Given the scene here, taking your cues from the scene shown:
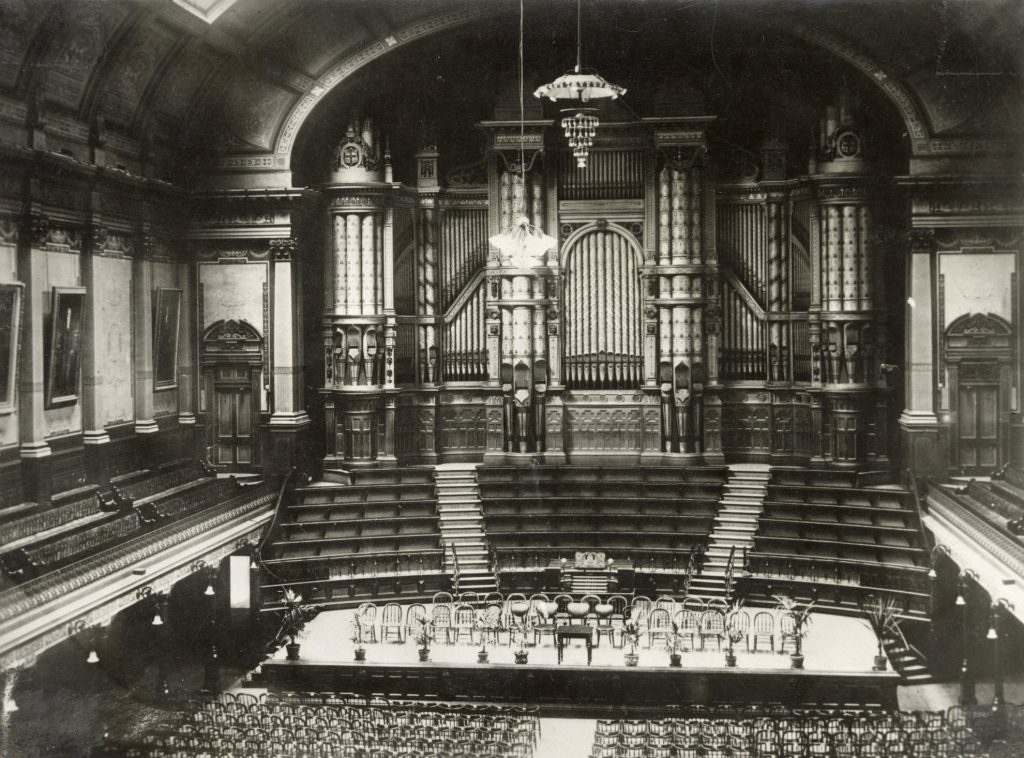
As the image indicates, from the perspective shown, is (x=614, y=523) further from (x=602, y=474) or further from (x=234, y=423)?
(x=234, y=423)

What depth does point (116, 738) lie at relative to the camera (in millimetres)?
12164

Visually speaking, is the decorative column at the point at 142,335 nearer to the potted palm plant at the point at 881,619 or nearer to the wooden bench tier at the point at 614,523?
the wooden bench tier at the point at 614,523

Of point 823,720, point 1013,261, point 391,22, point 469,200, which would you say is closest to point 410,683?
A: point 823,720

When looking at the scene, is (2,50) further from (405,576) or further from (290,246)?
(405,576)

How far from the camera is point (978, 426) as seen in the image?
19.1 meters

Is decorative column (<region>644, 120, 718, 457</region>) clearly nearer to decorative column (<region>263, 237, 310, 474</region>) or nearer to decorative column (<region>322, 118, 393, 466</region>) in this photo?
decorative column (<region>322, 118, 393, 466</region>)

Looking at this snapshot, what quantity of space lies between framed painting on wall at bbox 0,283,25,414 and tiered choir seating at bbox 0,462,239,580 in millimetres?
1711

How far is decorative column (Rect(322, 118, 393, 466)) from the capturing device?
20109mm

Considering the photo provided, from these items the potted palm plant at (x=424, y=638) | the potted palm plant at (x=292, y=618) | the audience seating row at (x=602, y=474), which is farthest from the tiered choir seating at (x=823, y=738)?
the audience seating row at (x=602, y=474)

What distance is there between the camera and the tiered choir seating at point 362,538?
58.5 ft

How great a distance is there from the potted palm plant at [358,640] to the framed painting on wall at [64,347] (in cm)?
546

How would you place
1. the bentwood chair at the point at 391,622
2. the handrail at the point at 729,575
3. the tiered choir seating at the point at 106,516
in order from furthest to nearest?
1. the handrail at the point at 729,575
2. the bentwood chair at the point at 391,622
3. the tiered choir seating at the point at 106,516

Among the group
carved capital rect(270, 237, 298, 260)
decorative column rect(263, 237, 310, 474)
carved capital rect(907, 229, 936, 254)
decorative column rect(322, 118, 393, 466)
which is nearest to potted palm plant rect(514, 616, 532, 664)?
decorative column rect(322, 118, 393, 466)

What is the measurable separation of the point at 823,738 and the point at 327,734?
563cm
